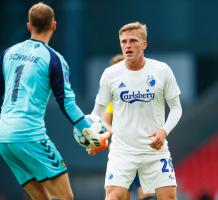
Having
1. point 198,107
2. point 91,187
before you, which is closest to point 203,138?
point 198,107

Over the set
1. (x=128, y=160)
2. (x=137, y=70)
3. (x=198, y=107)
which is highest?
(x=137, y=70)

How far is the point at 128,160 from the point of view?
11883 millimetres

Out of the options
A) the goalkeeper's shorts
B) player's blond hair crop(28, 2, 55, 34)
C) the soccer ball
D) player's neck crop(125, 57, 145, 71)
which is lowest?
the goalkeeper's shorts

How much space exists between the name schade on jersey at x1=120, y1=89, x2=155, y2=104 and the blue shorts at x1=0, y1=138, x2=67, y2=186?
128 centimetres

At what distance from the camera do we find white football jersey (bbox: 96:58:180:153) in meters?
11.8

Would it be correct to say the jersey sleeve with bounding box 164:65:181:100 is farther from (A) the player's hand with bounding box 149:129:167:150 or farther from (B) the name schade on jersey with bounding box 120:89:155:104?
(A) the player's hand with bounding box 149:129:167:150

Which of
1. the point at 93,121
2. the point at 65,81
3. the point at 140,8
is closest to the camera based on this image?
the point at 65,81

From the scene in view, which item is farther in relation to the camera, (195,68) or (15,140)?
(195,68)

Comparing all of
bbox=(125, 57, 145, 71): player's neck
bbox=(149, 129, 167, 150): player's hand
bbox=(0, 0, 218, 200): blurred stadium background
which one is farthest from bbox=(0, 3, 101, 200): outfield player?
bbox=(0, 0, 218, 200): blurred stadium background

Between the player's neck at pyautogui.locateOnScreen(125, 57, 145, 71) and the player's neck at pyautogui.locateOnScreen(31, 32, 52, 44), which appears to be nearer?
the player's neck at pyautogui.locateOnScreen(31, 32, 52, 44)

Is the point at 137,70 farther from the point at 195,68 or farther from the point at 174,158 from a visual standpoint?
the point at 195,68

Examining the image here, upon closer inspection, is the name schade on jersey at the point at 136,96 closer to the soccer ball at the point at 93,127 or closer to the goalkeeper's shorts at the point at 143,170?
the soccer ball at the point at 93,127

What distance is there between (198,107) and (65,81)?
13128mm

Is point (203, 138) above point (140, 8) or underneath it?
underneath
